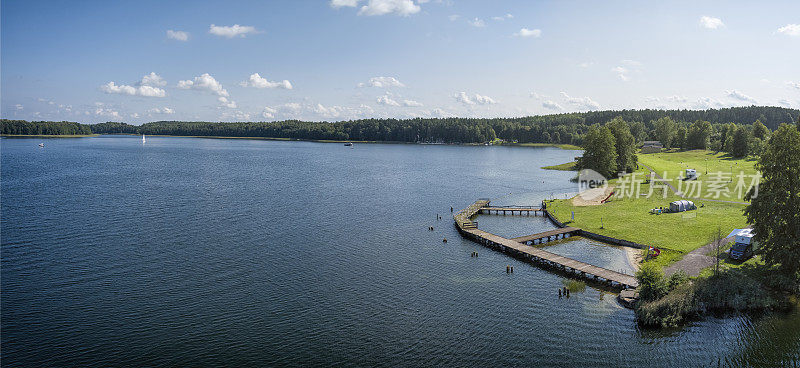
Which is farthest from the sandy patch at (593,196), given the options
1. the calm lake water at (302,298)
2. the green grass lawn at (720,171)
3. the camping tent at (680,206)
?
the camping tent at (680,206)

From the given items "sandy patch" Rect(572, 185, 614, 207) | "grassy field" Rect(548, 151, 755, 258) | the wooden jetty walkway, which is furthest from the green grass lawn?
the wooden jetty walkway

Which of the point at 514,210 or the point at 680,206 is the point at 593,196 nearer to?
the point at 514,210

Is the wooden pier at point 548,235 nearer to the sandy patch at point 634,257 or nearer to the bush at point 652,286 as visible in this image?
the sandy patch at point 634,257

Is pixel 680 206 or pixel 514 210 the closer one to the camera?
pixel 680 206

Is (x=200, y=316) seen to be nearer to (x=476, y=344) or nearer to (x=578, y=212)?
(x=476, y=344)

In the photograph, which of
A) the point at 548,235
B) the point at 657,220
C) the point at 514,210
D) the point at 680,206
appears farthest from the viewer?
the point at 514,210

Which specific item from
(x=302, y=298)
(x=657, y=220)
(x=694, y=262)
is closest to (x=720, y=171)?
(x=657, y=220)
